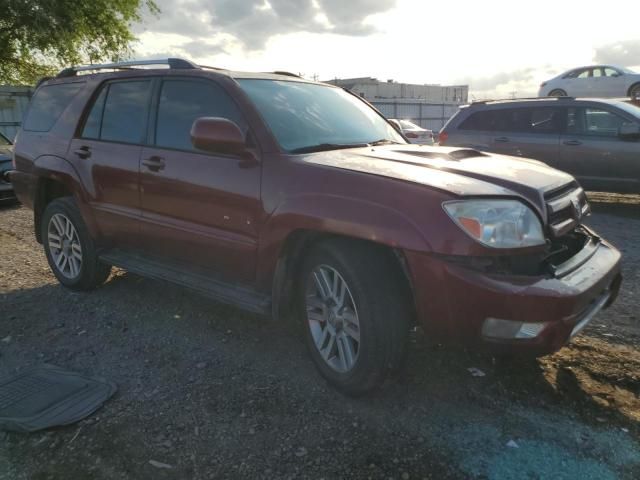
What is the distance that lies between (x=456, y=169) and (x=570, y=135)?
6.35 m

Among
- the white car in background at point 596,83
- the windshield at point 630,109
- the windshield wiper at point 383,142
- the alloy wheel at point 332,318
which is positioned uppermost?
the white car in background at point 596,83

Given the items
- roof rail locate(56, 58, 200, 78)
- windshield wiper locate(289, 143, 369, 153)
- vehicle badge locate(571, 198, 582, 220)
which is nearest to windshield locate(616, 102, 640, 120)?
vehicle badge locate(571, 198, 582, 220)

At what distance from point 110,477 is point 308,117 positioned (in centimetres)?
239

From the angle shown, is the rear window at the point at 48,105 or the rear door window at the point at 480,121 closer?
the rear window at the point at 48,105

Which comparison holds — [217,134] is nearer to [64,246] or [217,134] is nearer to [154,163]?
[154,163]

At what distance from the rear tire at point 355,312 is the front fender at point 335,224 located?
0.16 metres

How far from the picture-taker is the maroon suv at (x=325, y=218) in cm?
248

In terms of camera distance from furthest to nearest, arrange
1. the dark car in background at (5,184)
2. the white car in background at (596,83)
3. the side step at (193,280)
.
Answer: the white car in background at (596,83) < the dark car in background at (5,184) < the side step at (193,280)

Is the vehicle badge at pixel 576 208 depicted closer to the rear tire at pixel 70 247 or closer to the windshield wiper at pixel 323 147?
the windshield wiper at pixel 323 147

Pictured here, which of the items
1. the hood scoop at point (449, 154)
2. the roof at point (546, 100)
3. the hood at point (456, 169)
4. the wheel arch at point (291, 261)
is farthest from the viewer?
the roof at point (546, 100)

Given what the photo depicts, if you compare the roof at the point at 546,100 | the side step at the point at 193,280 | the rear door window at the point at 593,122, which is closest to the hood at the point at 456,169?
the side step at the point at 193,280

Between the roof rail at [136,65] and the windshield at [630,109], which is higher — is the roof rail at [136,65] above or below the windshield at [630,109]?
above

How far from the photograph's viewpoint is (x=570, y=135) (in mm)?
8242

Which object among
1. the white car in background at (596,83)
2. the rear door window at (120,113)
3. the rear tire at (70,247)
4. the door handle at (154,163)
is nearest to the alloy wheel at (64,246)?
the rear tire at (70,247)
